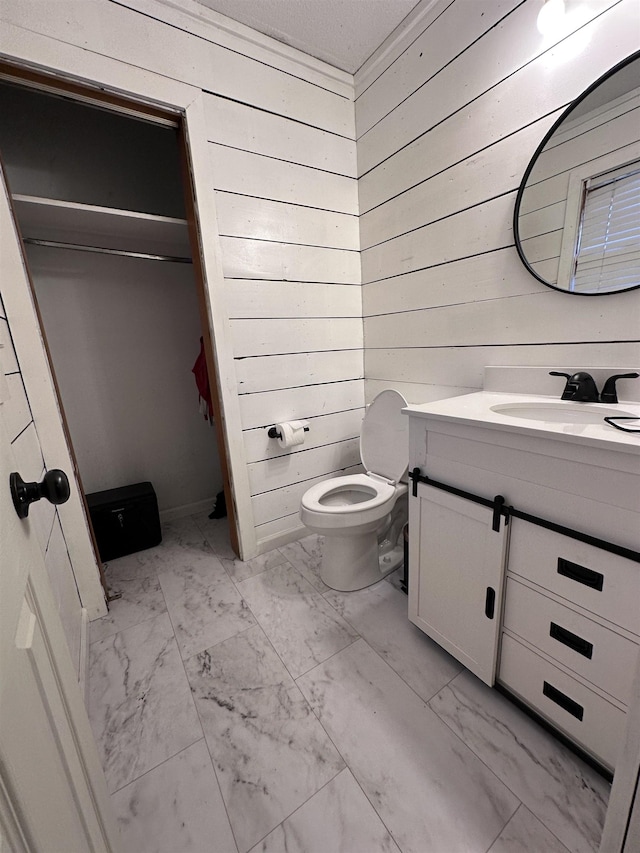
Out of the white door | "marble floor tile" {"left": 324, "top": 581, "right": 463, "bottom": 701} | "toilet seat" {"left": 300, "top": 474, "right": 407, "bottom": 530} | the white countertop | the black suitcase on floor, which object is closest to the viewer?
the white door

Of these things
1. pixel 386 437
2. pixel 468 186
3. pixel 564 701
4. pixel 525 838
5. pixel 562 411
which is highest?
pixel 468 186

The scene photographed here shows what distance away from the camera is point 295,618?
1461 millimetres

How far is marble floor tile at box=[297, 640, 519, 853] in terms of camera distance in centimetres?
83

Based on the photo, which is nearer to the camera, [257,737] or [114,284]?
[257,737]

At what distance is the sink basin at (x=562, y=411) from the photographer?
1028 mm

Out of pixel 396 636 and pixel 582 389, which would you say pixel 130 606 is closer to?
pixel 396 636

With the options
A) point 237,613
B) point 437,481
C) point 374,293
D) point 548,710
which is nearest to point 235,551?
point 237,613

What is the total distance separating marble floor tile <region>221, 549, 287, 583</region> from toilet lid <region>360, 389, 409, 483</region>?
710 mm

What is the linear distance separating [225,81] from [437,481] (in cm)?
186

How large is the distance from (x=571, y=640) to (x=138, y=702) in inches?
52.6

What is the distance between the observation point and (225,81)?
4.77 feet

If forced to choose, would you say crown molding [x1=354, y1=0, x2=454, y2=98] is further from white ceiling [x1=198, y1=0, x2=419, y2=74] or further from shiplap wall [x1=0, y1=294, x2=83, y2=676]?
shiplap wall [x1=0, y1=294, x2=83, y2=676]

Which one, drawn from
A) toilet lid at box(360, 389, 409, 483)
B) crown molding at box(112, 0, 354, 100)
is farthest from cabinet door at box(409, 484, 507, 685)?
crown molding at box(112, 0, 354, 100)

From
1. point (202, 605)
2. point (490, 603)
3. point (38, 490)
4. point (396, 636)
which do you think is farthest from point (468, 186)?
point (202, 605)
